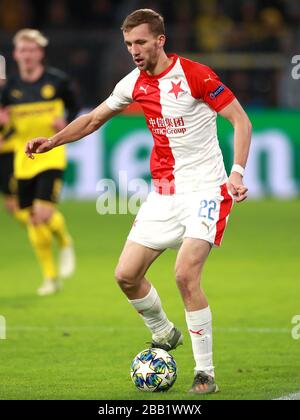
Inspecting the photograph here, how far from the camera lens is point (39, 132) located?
11.5 meters

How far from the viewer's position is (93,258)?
13602mm

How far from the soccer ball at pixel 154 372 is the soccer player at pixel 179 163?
0.18 meters

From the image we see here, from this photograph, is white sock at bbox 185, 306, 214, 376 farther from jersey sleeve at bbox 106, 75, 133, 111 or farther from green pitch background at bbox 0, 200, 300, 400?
jersey sleeve at bbox 106, 75, 133, 111

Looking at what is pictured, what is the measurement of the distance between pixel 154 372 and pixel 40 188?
494 centimetres

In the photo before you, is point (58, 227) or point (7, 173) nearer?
point (58, 227)

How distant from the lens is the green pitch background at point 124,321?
6.91 metres

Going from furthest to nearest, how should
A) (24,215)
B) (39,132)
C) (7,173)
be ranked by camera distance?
(7,173)
(24,215)
(39,132)

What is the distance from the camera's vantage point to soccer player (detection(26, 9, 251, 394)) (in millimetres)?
6629

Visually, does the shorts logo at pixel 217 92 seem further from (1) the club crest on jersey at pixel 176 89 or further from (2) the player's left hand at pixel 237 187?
(2) the player's left hand at pixel 237 187

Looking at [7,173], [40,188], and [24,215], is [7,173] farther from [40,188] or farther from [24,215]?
[40,188]

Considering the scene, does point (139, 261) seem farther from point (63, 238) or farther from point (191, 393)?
point (63, 238)

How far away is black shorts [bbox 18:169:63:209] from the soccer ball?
15.5ft

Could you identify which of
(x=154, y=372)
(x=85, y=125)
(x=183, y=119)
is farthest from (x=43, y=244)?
(x=154, y=372)

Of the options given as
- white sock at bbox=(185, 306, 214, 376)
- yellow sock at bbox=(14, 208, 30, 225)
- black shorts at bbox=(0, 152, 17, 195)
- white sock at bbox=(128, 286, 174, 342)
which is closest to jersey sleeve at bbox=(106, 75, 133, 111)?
white sock at bbox=(128, 286, 174, 342)
